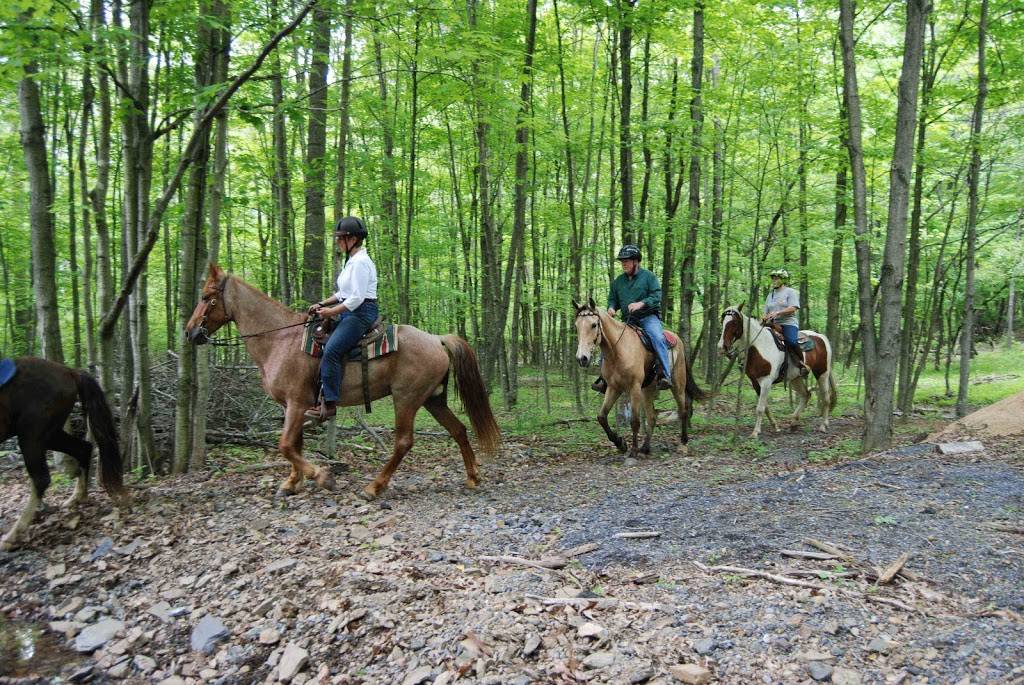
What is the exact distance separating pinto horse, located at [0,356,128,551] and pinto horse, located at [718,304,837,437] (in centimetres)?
921

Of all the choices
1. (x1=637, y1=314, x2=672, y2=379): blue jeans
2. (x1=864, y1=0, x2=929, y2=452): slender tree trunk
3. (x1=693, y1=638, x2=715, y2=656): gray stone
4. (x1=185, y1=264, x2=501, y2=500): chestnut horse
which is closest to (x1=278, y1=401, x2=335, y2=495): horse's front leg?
(x1=185, y1=264, x2=501, y2=500): chestnut horse

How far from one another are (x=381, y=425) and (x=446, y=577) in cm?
766

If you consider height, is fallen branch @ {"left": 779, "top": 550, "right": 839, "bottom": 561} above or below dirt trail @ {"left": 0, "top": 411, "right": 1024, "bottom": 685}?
above

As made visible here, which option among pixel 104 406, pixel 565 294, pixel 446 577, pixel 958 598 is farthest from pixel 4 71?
pixel 565 294

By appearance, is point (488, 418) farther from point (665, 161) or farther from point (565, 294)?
point (565, 294)

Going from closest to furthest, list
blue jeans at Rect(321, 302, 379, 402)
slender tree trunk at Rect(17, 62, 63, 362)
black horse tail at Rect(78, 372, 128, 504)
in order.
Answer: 1. black horse tail at Rect(78, 372, 128, 504)
2. blue jeans at Rect(321, 302, 379, 402)
3. slender tree trunk at Rect(17, 62, 63, 362)

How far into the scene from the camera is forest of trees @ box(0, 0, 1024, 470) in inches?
269

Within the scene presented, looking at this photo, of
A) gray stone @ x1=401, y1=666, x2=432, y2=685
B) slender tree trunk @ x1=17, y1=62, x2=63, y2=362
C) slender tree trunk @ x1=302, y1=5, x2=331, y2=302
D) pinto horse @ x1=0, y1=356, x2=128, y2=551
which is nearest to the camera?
gray stone @ x1=401, y1=666, x2=432, y2=685

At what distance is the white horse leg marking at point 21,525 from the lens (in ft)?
18.2

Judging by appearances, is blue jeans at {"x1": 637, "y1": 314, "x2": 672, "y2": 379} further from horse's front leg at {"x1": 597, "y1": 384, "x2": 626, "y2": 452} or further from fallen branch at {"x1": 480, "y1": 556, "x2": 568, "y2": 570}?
fallen branch at {"x1": 480, "y1": 556, "x2": 568, "y2": 570}

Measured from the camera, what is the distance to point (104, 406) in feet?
20.2

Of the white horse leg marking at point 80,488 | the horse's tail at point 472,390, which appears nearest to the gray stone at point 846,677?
the horse's tail at point 472,390

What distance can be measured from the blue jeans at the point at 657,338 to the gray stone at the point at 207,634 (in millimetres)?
6902

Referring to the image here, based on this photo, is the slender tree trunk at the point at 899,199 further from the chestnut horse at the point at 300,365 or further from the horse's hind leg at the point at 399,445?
the horse's hind leg at the point at 399,445
